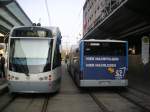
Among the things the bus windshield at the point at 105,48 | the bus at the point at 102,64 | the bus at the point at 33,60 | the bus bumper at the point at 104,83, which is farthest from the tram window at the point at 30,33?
the bus bumper at the point at 104,83

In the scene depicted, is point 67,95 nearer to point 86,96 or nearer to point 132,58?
point 86,96

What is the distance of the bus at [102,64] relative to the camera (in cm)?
1800

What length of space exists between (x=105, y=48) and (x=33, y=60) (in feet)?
12.9

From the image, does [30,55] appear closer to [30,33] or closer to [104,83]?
[30,33]

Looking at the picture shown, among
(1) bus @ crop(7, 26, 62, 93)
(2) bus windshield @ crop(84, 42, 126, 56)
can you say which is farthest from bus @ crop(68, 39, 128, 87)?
(1) bus @ crop(7, 26, 62, 93)

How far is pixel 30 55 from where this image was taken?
16188 millimetres

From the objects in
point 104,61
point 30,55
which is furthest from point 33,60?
point 104,61

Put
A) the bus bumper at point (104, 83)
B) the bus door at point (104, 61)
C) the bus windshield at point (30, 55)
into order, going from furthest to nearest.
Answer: the bus door at point (104, 61) < the bus bumper at point (104, 83) < the bus windshield at point (30, 55)

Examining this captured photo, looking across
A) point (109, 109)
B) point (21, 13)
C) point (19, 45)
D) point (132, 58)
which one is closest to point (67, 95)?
point (19, 45)

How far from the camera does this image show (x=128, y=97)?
16359 millimetres

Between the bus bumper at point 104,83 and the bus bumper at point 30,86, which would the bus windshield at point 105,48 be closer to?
the bus bumper at point 104,83

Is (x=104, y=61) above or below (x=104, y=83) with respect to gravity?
above

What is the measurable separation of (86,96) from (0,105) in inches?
173

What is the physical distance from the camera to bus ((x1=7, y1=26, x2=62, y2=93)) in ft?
51.7
